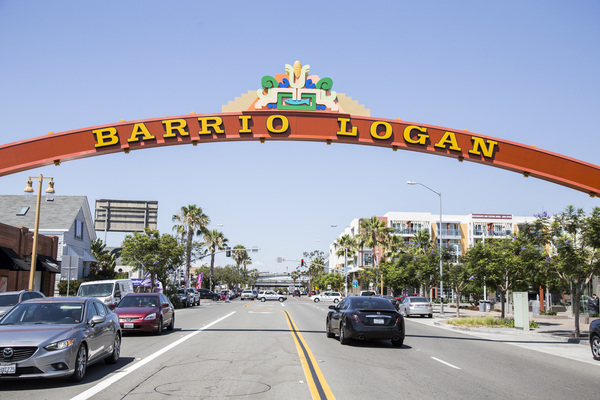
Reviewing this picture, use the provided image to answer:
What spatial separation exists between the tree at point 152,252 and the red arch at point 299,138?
26634 millimetres

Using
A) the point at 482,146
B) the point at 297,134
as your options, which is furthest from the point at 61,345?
the point at 482,146

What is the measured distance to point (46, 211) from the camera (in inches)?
1748

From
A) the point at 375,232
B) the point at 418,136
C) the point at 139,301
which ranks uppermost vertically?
the point at 375,232

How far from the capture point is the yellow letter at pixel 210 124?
Result: 62.7ft

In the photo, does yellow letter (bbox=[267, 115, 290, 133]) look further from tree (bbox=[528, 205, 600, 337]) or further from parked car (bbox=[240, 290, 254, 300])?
parked car (bbox=[240, 290, 254, 300])

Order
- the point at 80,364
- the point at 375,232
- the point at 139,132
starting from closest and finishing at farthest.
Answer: the point at 80,364 → the point at 139,132 → the point at 375,232

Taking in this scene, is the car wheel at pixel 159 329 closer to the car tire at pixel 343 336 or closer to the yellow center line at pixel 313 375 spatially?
the yellow center line at pixel 313 375

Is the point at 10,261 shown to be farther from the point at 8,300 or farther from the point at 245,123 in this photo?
the point at 245,123

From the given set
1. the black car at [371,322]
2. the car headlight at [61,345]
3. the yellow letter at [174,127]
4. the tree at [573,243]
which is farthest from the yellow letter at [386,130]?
the car headlight at [61,345]

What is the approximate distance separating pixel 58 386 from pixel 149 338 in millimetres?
9123

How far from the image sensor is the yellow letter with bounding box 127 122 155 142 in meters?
18.9

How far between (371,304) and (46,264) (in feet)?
87.0

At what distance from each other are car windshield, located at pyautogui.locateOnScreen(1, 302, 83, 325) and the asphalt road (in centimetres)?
110

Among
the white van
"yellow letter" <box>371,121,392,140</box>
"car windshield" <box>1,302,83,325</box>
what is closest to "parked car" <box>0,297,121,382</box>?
"car windshield" <box>1,302,83,325</box>
